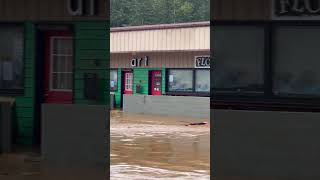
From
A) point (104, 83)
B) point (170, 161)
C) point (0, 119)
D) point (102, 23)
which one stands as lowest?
point (170, 161)

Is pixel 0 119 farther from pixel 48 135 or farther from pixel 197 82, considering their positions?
pixel 197 82

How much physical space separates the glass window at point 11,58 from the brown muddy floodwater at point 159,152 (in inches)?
102

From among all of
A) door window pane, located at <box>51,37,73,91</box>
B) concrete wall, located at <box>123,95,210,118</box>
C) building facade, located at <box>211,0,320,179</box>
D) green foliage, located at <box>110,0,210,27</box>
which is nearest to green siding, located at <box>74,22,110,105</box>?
door window pane, located at <box>51,37,73,91</box>

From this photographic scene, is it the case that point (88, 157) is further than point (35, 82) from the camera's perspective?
No

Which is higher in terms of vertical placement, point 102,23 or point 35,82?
point 102,23

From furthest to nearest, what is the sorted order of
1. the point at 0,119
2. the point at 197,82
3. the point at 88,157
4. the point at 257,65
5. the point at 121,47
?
the point at 121,47, the point at 197,82, the point at 0,119, the point at 88,157, the point at 257,65

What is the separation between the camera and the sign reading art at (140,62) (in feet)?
107

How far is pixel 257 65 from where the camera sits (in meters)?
9.84

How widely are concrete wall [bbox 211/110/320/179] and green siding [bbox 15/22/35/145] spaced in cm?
419

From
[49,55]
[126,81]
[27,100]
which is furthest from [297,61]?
[126,81]

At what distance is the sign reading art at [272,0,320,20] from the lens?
372 inches

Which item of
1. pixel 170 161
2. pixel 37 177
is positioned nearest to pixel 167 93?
pixel 170 161

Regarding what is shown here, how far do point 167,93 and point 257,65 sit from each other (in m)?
22.1

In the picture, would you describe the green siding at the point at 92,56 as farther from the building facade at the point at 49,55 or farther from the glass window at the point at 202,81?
the glass window at the point at 202,81
